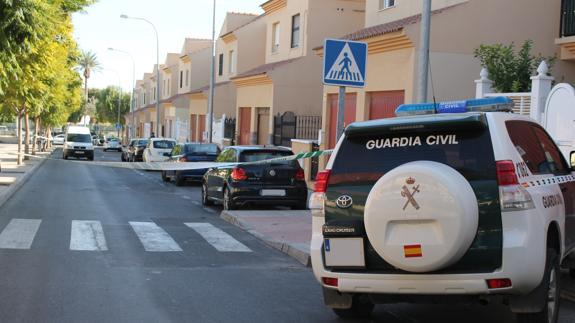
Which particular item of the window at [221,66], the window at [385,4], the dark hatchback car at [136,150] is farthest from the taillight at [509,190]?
the window at [221,66]

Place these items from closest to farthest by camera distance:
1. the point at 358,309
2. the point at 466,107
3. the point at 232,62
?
1. the point at 358,309
2. the point at 466,107
3. the point at 232,62

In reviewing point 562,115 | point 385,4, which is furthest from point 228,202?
point 385,4

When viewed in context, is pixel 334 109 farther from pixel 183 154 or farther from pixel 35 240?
pixel 35 240

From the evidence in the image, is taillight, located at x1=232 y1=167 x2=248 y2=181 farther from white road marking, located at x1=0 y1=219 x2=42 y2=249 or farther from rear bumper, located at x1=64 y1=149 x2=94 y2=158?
rear bumper, located at x1=64 y1=149 x2=94 y2=158

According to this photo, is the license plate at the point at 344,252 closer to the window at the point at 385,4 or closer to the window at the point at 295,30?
the window at the point at 385,4

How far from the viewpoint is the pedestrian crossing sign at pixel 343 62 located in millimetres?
9992

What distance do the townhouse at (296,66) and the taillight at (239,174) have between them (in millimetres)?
13726

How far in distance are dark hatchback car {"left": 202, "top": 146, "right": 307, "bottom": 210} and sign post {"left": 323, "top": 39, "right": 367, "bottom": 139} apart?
5.84m

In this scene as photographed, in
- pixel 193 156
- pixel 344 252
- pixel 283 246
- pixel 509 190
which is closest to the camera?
pixel 509 190

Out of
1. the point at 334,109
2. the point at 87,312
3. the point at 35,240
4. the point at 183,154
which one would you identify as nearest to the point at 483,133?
the point at 87,312

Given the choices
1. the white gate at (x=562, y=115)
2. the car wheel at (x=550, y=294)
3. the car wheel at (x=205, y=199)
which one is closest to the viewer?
the car wheel at (x=550, y=294)

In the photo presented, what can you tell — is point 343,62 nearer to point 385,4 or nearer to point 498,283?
point 498,283

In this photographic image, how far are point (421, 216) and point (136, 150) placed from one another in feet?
130

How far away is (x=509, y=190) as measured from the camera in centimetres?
530
